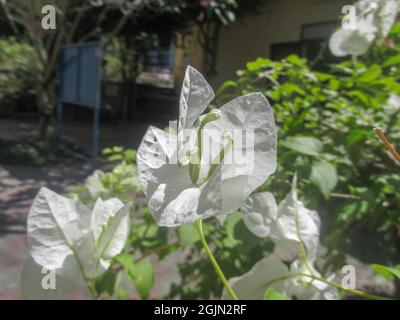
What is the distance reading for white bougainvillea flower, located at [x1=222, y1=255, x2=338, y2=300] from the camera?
0.38 metres

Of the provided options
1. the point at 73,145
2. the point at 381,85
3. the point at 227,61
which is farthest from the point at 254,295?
the point at 227,61

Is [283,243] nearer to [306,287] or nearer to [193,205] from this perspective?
[306,287]

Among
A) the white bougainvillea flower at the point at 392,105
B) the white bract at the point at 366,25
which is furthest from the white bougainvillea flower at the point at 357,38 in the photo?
the white bougainvillea flower at the point at 392,105

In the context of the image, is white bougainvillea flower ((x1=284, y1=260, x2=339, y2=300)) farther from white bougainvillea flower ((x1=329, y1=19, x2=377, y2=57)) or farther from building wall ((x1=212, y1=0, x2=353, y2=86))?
building wall ((x1=212, y1=0, x2=353, y2=86))

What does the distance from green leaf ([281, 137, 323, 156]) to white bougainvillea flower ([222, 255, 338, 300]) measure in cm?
21

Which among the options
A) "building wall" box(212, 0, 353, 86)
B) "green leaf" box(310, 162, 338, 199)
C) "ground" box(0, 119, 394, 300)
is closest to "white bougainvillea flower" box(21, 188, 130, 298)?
"green leaf" box(310, 162, 338, 199)

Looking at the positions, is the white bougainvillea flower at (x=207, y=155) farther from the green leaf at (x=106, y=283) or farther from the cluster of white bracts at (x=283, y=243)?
the green leaf at (x=106, y=283)

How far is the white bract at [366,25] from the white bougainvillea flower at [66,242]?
0.48 metres

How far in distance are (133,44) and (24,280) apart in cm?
629

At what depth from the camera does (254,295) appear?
1.24ft

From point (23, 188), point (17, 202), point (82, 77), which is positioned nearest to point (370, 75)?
point (17, 202)

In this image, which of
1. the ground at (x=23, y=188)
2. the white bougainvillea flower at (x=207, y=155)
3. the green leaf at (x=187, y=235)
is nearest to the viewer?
the white bougainvillea flower at (x=207, y=155)

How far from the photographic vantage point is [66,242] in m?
0.33

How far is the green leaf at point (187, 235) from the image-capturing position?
529mm
